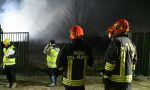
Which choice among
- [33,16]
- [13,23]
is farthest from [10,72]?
[33,16]

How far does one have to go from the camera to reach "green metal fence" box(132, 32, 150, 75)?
50.1ft

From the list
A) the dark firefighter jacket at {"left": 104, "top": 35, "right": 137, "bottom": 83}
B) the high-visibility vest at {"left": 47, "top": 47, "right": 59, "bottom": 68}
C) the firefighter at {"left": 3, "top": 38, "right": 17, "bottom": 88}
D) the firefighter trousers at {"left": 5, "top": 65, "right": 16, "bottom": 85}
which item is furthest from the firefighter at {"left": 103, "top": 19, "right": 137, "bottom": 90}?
the firefighter trousers at {"left": 5, "top": 65, "right": 16, "bottom": 85}

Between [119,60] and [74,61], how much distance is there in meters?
0.95

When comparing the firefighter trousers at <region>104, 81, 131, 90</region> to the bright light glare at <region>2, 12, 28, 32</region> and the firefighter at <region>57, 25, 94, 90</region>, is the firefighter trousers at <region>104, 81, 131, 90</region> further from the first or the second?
the bright light glare at <region>2, 12, 28, 32</region>

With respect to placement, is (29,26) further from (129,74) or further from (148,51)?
(129,74)

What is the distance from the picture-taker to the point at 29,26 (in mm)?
29453

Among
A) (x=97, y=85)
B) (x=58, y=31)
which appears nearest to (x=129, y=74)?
(x=97, y=85)

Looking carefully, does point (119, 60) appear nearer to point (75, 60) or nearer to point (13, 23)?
point (75, 60)

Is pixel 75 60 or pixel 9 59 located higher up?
pixel 75 60

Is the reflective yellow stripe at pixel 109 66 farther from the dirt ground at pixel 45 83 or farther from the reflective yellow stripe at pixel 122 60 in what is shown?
the dirt ground at pixel 45 83

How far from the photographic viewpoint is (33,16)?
30047 millimetres

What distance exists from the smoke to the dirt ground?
12.0 metres

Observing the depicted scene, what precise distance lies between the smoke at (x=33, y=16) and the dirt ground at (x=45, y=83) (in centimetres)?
1199

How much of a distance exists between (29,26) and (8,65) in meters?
17.1
